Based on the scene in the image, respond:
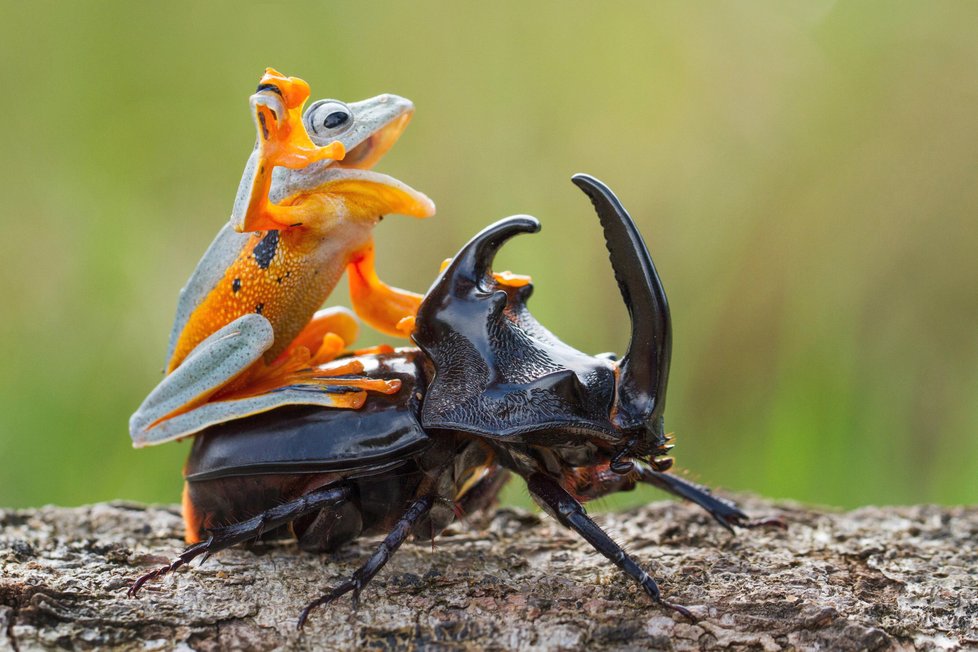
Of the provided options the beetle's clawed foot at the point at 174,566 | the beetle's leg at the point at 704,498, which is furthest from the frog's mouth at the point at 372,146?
the beetle's leg at the point at 704,498

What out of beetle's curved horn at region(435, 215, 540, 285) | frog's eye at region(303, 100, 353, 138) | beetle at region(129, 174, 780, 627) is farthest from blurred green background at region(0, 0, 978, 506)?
frog's eye at region(303, 100, 353, 138)

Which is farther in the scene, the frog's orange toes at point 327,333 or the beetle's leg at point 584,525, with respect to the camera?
the frog's orange toes at point 327,333

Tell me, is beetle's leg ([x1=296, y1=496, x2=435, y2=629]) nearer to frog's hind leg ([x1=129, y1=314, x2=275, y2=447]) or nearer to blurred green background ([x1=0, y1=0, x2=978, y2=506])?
frog's hind leg ([x1=129, y1=314, x2=275, y2=447])

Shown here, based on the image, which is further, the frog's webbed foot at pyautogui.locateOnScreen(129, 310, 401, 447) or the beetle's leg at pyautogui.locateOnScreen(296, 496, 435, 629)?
the frog's webbed foot at pyautogui.locateOnScreen(129, 310, 401, 447)

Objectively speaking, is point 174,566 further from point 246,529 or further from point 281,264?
point 281,264

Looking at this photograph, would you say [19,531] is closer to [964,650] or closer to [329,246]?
[329,246]

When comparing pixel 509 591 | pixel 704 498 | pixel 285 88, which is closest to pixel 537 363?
pixel 509 591

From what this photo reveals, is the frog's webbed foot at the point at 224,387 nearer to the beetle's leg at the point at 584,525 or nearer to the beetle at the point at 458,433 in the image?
the beetle at the point at 458,433

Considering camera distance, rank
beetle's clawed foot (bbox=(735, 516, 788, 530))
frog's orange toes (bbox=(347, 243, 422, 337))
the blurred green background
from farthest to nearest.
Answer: the blurred green background < beetle's clawed foot (bbox=(735, 516, 788, 530)) < frog's orange toes (bbox=(347, 243, 422, 337))
